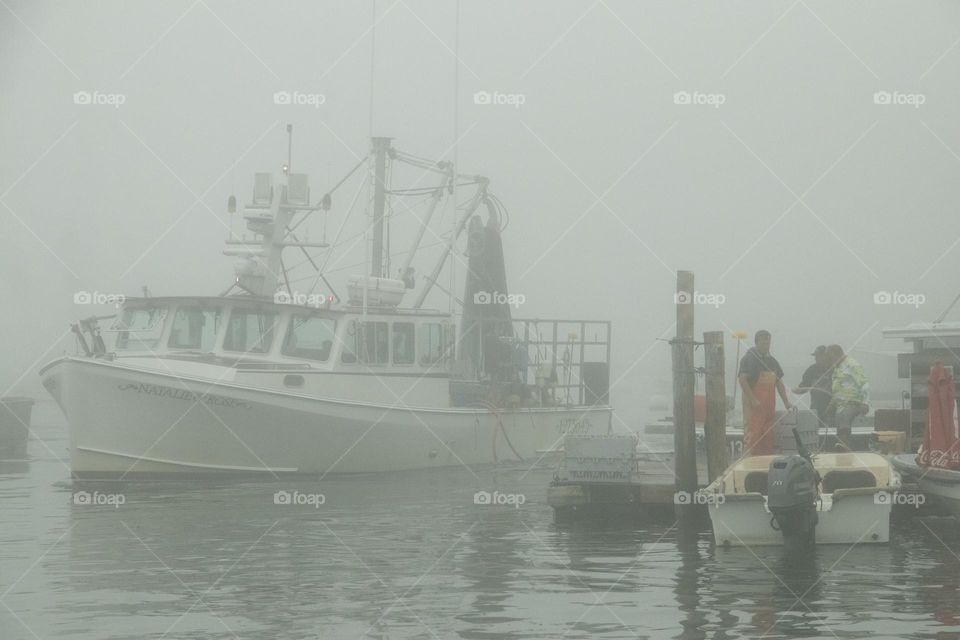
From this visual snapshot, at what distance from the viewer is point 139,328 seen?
73.7ft

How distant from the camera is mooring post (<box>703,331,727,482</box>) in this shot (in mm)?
15740

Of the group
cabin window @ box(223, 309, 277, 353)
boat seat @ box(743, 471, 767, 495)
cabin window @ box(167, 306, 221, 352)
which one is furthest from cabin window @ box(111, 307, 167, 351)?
boat seat @ box(743, 471, 767, 495)

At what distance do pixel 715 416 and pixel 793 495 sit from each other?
2.86 metres

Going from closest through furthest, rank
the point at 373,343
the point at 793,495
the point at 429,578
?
the point at 429,578 < the point at 793,495 < the point at 373,343

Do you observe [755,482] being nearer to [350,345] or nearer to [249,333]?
[350,345]

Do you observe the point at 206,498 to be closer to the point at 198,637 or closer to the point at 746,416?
the point at 746,416

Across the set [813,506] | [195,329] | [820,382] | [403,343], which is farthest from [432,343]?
[813,506]

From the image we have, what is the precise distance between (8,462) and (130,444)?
9285mm

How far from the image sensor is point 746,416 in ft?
51.5

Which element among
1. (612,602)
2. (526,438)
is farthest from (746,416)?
(526,438)

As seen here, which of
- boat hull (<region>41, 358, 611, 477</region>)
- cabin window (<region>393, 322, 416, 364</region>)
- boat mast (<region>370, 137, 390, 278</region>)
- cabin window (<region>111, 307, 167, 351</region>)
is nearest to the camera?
boat hull (<region>41, 358, 611, 477</region>)

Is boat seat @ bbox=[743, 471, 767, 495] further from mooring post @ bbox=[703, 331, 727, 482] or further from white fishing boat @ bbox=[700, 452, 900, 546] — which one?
mooring post @ bbox=[703, 331, 727, 482]

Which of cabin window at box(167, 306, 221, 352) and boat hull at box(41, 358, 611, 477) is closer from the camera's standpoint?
boat hull at box(41, 358, 611, 477)

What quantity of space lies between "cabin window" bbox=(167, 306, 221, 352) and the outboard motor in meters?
11.1
